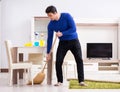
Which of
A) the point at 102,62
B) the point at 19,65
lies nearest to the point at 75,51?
the point at 19,65

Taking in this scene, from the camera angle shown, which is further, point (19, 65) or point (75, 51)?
point (19, 65)

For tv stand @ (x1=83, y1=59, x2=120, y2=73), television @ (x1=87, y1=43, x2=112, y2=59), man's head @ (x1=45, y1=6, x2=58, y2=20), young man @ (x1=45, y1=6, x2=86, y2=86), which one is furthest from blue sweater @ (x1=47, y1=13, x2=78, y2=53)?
television @ (x1=87, y1=43, x2=112, y2=59)

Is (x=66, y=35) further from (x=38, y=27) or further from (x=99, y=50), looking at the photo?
(x=99, y=50)

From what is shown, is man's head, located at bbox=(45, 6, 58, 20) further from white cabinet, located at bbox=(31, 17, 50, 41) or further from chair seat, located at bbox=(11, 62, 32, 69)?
white cabinet, located at bbox=(31, 17, 50, 41)

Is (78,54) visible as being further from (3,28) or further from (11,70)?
(3,28)

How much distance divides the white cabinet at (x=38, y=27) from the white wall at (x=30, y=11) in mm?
216

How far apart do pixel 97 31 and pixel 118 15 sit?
2.49 ft

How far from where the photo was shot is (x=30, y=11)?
943 centimetres

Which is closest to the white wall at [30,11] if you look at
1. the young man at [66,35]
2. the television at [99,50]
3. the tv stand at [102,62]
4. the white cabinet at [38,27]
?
the white cabinet at [38,27]

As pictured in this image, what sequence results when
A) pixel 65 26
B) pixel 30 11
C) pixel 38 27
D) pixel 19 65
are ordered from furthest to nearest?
pixel 30 11
pixel 38 27
pixel 19 65
pixel 65 26

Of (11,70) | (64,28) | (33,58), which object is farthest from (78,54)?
(33,58)

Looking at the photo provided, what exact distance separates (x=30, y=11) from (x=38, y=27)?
0.56 meters

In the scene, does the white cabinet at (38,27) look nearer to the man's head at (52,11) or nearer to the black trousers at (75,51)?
the black trousers at (75,51)

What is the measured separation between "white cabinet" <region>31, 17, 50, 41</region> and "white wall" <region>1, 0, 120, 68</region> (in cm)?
22
